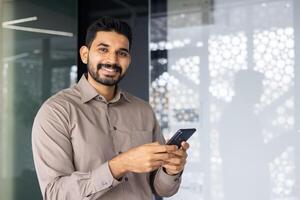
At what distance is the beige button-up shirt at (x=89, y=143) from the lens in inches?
59.5

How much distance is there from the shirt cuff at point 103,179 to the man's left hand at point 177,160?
0.71 ft

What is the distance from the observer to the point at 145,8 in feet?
12.0

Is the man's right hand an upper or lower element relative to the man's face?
lower

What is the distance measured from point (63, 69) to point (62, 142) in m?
2.26

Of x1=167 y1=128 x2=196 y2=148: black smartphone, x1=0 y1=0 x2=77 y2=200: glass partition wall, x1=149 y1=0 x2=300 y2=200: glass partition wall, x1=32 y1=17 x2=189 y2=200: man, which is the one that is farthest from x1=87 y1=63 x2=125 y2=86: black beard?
x1=0 y1=0 x2=77 y2=200: glass partition wall

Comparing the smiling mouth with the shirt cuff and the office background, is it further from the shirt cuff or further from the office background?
the office background

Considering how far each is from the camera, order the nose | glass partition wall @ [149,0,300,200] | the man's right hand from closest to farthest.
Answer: the man's right hand, the nose, glass partition wall @ [149,0,300,200]

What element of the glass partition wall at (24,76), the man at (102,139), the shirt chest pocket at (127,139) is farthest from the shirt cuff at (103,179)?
the glass partition wall at (24,76)

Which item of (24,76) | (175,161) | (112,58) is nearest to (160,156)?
(175,161)

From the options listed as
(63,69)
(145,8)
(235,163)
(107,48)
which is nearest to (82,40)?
(63,69)

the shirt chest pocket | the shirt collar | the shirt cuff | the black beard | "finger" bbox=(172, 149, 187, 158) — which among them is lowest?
the shirt cuff

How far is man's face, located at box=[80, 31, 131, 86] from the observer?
169cm

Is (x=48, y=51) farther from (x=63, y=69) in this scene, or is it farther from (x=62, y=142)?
(x=62, y=142)

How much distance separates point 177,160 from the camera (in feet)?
5.23
